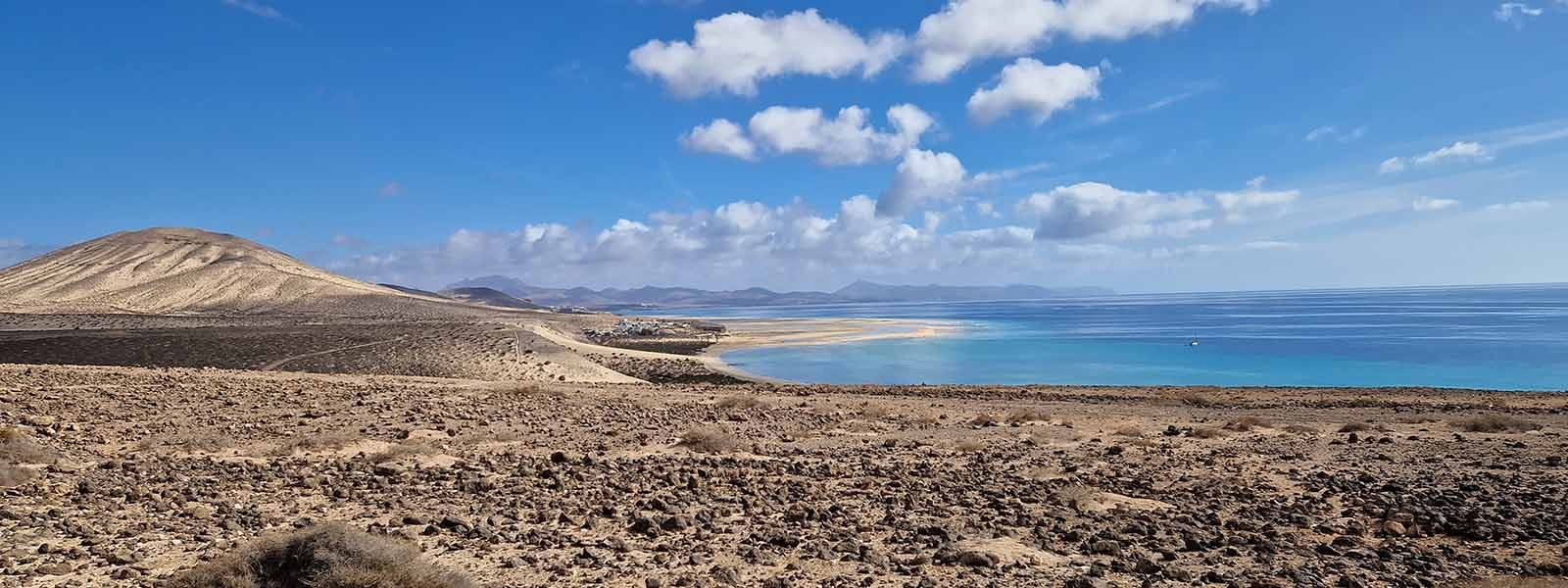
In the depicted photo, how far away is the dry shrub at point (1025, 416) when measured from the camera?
78.3 feet

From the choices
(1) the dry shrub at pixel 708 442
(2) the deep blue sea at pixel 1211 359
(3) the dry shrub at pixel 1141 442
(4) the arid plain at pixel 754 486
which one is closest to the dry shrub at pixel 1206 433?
(4) the arid plain at pixel 754 486

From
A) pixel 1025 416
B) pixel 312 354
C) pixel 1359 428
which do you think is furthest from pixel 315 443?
pixel 312 354

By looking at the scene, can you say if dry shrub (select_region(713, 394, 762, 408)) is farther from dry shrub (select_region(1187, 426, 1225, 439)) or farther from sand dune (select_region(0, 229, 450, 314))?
sand dune (select_region(0, 229, 450, 314))

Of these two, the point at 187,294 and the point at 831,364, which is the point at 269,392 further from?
the point at 187,294

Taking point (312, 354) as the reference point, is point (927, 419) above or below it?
below

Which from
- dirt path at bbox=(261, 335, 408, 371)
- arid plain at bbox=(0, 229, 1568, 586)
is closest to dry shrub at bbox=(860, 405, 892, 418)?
arid plain at bbox=(0, 229, 1568, 586)

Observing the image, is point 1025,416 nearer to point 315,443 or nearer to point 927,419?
point 927,419

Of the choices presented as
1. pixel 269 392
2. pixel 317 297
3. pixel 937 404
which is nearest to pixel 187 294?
pixel 317 297

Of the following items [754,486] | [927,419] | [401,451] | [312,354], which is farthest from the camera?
[312,354]

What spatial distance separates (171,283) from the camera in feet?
341

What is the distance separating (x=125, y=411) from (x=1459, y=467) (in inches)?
1075

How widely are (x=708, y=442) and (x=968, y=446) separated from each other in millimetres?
5642

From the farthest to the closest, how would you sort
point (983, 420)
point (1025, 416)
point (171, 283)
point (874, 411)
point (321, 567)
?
point (171, 283) → point (874, 411) → point (1025, 416) → point (983, 420) → point (321, 567)

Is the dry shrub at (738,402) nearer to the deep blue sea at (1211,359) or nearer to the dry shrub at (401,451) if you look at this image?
the dry shrub at (401,451)
